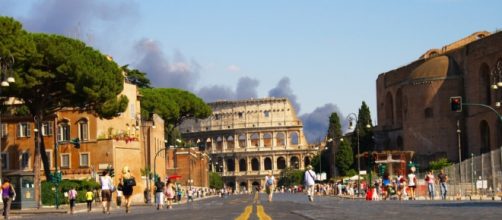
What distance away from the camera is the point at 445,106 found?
133 m

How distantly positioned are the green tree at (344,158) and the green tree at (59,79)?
3666 inches

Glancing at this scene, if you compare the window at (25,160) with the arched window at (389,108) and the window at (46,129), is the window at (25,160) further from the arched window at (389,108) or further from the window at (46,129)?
the arched window at (389,108)

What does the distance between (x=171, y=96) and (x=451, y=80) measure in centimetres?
3553

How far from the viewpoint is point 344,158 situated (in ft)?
532

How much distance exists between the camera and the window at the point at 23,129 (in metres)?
83.6

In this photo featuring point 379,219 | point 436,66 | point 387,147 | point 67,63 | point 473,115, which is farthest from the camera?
point 387,147

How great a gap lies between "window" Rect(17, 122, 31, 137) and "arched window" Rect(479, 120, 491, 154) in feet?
193

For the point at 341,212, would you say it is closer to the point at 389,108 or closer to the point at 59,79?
the point at 59,79

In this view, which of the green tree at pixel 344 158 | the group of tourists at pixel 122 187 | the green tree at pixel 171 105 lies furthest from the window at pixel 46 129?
the green tree at pixel 344 158

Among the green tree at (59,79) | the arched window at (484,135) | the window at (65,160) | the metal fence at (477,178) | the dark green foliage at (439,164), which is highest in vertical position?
the green tree at (59,79)

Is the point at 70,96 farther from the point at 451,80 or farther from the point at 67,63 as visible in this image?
the point at 451,80

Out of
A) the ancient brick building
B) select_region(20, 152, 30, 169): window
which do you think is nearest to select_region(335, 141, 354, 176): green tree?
the ancient brick building

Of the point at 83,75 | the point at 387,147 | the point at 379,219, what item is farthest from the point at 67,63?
the point at 387,147

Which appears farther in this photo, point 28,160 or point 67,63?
point 28,160
